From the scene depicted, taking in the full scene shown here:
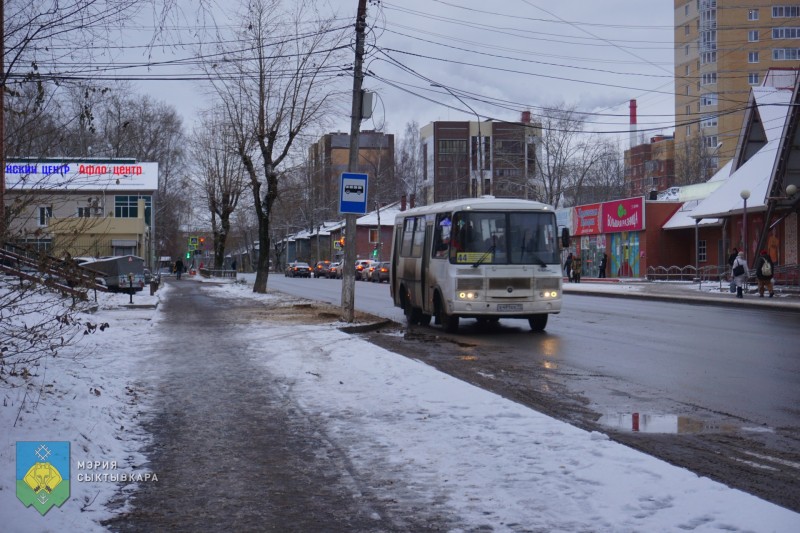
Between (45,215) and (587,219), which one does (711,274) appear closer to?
(587,219)

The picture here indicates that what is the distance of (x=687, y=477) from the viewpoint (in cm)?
590

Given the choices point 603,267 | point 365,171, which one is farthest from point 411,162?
point 603,267

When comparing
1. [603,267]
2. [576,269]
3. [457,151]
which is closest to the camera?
[576,269]

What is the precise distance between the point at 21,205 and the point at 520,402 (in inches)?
216

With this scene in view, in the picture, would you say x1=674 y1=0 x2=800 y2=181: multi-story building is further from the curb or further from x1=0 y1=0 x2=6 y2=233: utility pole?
x1=0 y1=0 x2=6 y2=233: utility pole

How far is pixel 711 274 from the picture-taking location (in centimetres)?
4559

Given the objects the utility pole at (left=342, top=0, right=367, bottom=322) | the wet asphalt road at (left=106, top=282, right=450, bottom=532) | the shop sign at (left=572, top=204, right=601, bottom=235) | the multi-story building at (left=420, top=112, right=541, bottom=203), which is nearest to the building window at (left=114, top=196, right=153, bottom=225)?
the shop sign at (left=572, top=204, right=601, bottom=235)

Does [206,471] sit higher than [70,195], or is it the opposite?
[70,195]

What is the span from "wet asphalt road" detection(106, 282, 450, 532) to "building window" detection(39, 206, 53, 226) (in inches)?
84.6

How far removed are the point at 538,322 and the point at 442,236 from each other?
2803 mm

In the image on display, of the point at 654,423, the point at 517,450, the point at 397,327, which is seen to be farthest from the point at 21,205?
the point at 397,327

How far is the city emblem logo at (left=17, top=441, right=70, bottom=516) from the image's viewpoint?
210 inches

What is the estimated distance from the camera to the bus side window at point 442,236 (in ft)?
58.8

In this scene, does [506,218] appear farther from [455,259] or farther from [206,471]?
[206,471]
